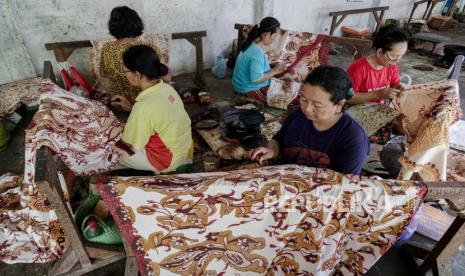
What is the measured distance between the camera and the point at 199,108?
4277 millimetres

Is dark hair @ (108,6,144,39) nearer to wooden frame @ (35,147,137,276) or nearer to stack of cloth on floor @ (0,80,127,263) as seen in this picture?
stack of cloth on floor @ (0,80,127,263)

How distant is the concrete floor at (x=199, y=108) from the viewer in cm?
210

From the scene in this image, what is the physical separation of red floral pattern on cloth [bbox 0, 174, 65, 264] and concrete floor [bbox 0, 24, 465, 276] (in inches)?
3.2

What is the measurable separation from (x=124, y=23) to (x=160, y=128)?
→ 1.56 metres

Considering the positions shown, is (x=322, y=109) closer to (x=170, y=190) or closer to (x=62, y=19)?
(x=170, y=190)

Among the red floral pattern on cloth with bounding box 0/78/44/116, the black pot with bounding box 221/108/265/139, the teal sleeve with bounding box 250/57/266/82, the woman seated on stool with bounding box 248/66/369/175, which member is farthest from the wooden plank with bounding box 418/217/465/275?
the red floral pattern on cloth with bounding box 0/78/44/116

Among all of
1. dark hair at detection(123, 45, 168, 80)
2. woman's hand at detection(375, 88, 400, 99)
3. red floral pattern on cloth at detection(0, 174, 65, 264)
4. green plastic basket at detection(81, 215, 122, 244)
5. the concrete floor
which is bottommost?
the concrete floor

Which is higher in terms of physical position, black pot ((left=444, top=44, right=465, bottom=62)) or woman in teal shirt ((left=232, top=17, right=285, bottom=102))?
woman in teal shirt ((left=232, top=17, right=285, bottom=102))

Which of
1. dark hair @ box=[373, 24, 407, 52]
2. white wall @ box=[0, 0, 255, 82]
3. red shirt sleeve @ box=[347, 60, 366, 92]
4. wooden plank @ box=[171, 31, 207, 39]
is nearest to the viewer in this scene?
dark hair @ box=[373, 24, 407, 52]

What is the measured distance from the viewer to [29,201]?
Result: 1869 millimetres

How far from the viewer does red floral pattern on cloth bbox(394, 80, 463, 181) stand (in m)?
1.81

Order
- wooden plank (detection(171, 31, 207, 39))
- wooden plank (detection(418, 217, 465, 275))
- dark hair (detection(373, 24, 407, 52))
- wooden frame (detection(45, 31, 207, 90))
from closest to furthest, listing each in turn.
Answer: wooden plank (detection(418, 217, 465, 275)), dark hair (detection(373, 24, 407, 52)), wooden frame (detection(45, 31, 207, 90)), wooden plank (detection(171, 31, 207, 39))

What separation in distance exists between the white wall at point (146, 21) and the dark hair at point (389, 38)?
3496 millimetres

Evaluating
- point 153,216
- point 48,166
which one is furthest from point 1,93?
point 153,216
